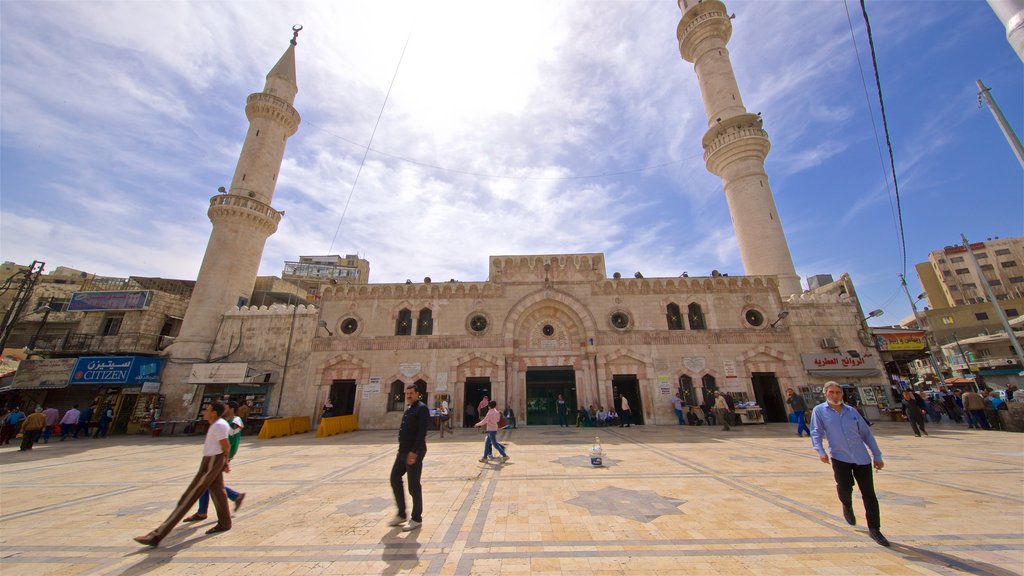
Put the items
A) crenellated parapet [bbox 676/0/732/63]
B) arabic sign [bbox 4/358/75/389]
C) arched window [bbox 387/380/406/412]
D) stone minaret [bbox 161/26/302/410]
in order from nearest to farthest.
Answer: arabic sign [bbox 4/358/75/389], arched window [bbox 387/380/406/412], stone minaret [bbox 161/26/302/410], crenellated parapet [bbox 676/0/732/63]

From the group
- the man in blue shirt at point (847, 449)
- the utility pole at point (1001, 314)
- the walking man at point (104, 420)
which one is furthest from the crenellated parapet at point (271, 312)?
the utility pole at point (1001, 314)

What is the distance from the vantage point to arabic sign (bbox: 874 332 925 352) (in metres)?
20.4

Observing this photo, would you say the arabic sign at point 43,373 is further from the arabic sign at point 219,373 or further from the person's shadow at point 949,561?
the person's shadow at point 949,561

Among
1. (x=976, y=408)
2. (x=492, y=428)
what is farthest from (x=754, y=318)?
(x=492, y=428)

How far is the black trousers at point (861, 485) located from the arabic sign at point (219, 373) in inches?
925

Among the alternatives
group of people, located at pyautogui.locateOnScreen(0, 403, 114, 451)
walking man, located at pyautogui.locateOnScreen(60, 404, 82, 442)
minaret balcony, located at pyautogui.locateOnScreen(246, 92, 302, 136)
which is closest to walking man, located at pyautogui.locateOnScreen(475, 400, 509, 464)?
group of people, located at pyautogui.locateOnScreen(0, 403, 114, 451)

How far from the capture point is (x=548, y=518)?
205 inches

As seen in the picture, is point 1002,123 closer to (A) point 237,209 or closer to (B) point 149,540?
(B) point 149,540

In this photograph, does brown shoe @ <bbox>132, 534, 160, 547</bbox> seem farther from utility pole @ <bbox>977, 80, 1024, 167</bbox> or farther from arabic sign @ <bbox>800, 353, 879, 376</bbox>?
arabic sign @ <bbox>800, 353, 879, 376</bbox>

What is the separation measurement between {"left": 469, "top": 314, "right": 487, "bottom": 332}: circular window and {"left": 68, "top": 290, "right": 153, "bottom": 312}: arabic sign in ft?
65.7

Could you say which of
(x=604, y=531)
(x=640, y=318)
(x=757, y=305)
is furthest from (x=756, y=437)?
(x=604, y=531)

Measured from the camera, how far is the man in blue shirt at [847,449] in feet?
14.4

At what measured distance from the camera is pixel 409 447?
203 inches

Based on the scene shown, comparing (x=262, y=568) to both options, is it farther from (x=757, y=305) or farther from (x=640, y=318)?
(x=757, y=305)
